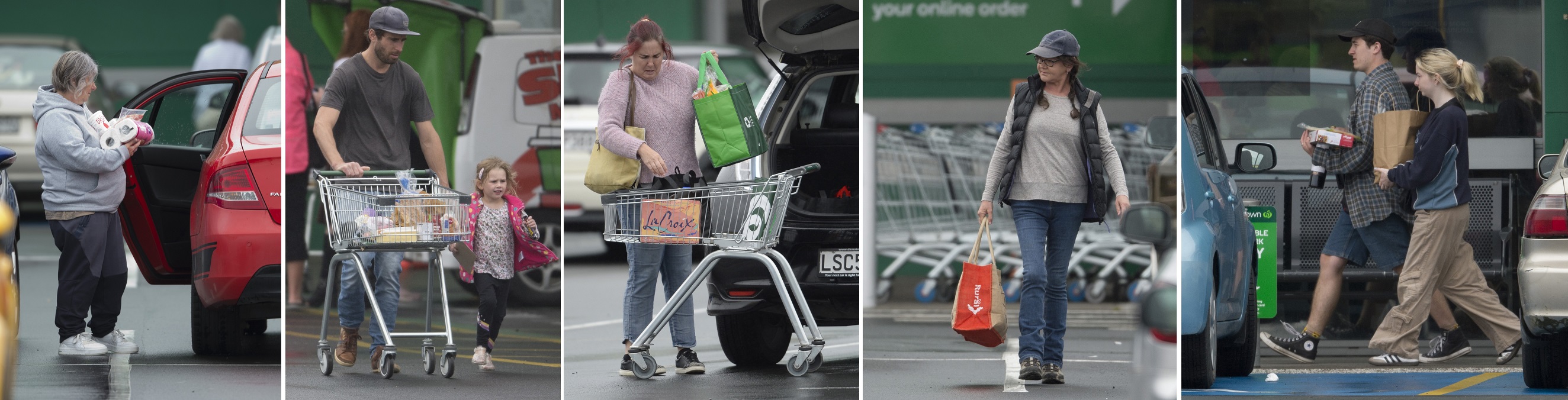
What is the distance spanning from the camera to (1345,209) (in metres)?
7.84

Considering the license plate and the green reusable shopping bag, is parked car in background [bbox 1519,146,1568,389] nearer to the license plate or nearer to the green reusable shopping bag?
the license plate

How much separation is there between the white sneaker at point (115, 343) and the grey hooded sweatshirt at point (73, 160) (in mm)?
708

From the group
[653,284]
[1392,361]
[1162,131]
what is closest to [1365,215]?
[1392,361]

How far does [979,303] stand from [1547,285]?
2350 millimetres

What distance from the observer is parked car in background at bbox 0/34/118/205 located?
16125 millimetres

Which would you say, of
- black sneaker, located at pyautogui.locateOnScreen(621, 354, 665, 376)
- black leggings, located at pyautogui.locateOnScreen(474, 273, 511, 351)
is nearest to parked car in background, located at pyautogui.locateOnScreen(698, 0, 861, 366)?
black sneaker, located at pyautogui.locateOnScreen(621, 354, 665, 376)

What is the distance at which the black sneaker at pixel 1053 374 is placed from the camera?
6.52 m

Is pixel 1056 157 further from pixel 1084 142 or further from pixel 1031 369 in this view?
pixel 1031 369

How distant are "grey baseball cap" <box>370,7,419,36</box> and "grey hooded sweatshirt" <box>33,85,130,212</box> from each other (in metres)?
1.70

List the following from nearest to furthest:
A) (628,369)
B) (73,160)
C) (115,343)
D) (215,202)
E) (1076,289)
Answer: (215,202) → (628,369) → (73,160) → (115,343) → (1076,289)

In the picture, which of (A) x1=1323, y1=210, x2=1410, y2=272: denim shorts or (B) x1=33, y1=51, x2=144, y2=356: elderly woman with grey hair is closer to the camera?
(B) x1=33, y1=51, x2=144, y2=356: elderly woman with grey hair

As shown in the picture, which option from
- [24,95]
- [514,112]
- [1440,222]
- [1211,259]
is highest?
[24,95]

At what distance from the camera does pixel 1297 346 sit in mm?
7703

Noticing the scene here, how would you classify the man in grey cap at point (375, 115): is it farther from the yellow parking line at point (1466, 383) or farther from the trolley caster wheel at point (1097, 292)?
the trolley caster wheel at point (1097, 292)
